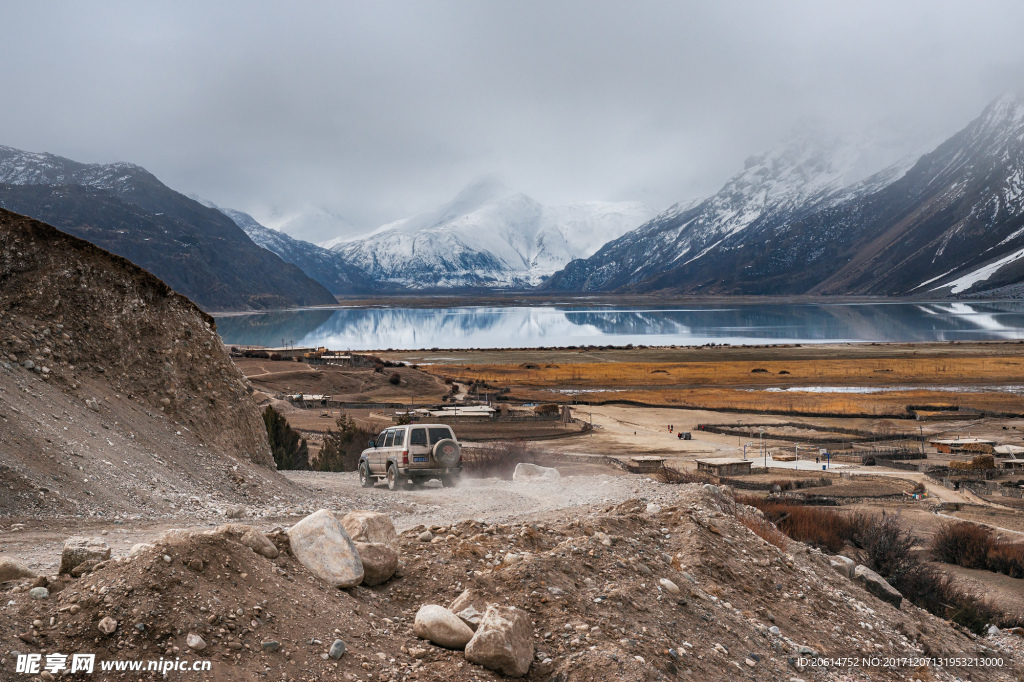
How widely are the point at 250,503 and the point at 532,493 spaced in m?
6.10

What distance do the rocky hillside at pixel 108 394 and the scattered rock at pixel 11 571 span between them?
4.72 metres

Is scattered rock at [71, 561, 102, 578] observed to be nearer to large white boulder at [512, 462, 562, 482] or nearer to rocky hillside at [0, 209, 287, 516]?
rocky hillside at [0, 209, 287, 516]

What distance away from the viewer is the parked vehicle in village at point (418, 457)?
19328mm

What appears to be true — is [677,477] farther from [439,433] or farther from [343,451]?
[343,451]

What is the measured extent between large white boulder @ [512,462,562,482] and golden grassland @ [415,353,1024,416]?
42.6 metres

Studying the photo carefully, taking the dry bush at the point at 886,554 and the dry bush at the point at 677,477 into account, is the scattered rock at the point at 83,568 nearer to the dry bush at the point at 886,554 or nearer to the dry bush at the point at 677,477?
the dry bush at the point at 886,554

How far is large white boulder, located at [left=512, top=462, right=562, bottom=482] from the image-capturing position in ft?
67.8

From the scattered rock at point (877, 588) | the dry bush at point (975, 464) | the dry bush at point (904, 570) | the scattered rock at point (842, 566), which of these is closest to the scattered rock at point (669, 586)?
the scattered rock at point (842, 566)

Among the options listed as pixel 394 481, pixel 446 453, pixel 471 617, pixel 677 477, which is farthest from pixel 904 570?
pixel 471 617

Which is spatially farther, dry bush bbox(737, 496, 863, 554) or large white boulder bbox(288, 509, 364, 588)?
dry bush bbox(737, 496, 863, 554)

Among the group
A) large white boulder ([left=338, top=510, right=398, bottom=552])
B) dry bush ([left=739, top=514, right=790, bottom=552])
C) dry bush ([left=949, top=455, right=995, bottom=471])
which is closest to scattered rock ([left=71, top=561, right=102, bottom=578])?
large white boulder ([left=338, top=510, right=398, bottom=552])

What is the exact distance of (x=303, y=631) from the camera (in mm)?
6559

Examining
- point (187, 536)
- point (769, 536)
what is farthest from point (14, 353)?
point (769, 536)

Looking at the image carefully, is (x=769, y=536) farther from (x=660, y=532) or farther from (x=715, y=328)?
(x=715, y=328)
